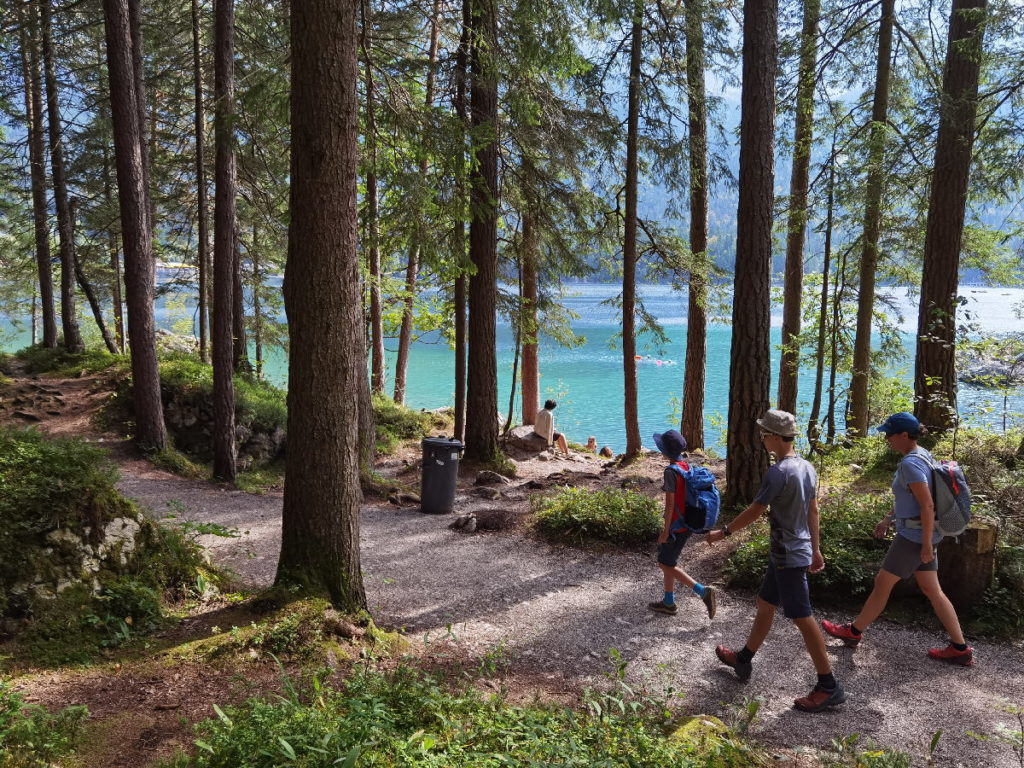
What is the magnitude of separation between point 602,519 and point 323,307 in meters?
4.69

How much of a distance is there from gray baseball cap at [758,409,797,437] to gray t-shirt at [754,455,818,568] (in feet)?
0.59

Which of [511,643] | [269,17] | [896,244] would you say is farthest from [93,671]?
[896,244]

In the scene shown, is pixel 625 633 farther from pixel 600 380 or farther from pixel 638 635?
pixel 600 380

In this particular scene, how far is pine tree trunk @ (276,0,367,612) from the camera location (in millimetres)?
4320

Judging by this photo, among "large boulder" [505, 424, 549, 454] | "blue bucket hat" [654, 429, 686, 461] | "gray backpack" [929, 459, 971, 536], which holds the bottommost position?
"large boulder" [505, 424, 549, 454]

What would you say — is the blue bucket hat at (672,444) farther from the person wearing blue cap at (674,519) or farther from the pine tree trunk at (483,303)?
the pine tree trunk at (483,303)

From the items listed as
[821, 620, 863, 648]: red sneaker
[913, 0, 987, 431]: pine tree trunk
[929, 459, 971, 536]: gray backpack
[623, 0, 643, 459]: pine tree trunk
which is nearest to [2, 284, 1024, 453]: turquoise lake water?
[623, 0, 643, 459]: pine tree trunk

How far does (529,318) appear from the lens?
566 inches

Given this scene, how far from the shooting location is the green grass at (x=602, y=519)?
770cm

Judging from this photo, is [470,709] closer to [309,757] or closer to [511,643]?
[309,757]

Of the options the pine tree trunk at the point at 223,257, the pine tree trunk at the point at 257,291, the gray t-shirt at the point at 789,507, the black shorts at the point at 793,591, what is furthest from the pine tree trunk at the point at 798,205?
the pine tree trunk at the point at 257,291

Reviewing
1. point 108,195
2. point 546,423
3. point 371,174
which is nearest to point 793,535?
point 371,174

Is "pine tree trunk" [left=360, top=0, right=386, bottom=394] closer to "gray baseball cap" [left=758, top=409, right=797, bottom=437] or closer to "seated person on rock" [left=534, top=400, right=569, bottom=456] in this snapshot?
"seated person on rock" [left=534, top=400, right=569, bottom=456]

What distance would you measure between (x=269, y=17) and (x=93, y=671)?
10.2 m
